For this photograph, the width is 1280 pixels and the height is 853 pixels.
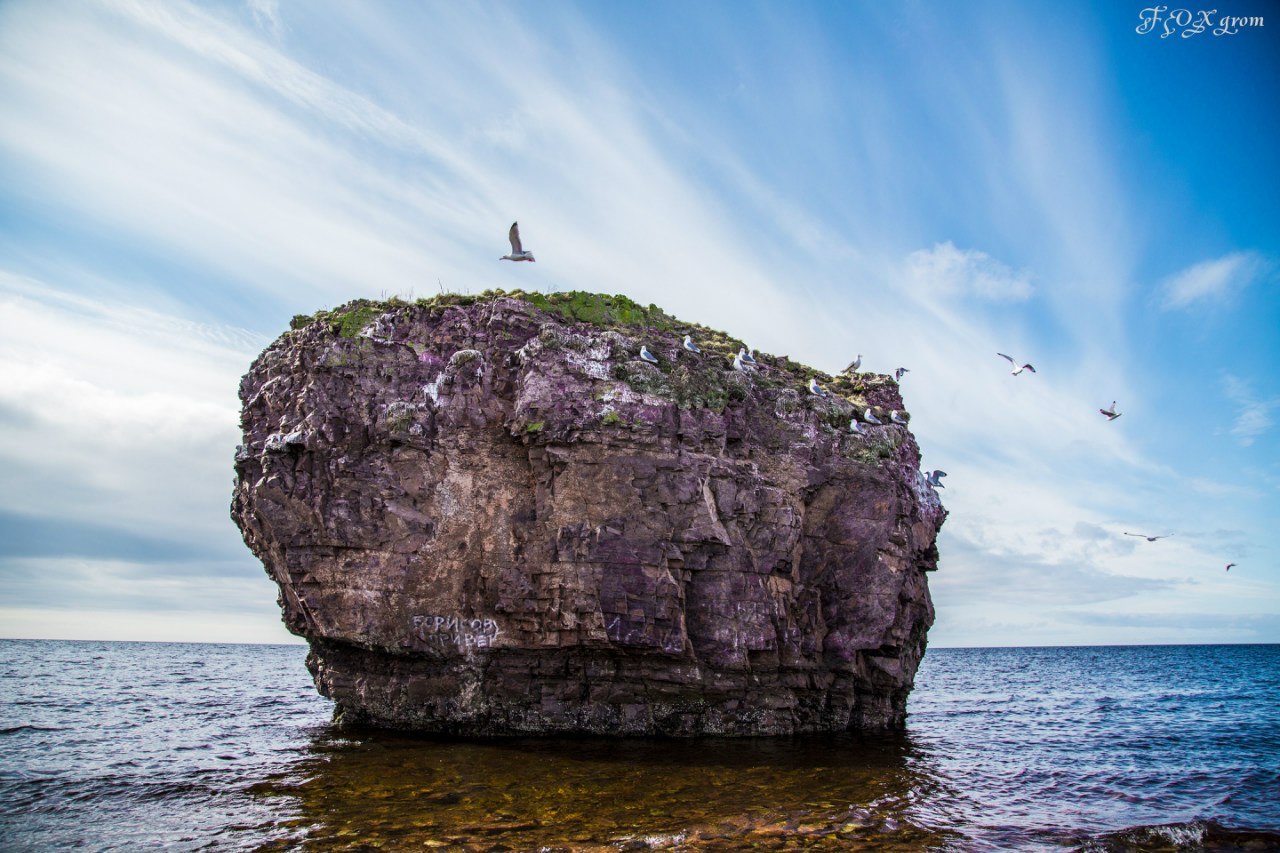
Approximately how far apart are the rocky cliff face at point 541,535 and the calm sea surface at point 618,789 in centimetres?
135

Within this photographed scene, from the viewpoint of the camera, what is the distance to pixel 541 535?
1756cm

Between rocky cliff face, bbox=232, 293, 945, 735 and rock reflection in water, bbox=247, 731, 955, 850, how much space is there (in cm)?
152

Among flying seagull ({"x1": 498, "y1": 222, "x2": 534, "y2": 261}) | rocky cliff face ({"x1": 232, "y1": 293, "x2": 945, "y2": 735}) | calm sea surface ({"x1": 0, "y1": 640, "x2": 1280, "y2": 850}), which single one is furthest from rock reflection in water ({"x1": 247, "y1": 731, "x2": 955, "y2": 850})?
flying seagull ({"x1": 498, "y1": 222, "x2": 534, "y2": 261})

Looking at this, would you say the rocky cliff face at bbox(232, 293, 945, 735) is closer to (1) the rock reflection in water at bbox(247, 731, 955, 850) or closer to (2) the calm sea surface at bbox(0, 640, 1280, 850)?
(2) the calm sea surface at bbox(0, 640, 1280, 850)

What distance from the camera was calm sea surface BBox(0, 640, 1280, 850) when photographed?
11.2 m

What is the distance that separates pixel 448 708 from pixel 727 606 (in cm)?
768

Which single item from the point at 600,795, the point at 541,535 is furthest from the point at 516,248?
the point at 600,795

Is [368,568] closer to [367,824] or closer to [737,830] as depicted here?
[367,824]

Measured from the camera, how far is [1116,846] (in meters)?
11.4

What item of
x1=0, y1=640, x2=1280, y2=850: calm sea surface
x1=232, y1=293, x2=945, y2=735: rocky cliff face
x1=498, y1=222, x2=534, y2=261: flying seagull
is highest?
x1=498, y1=222, x2=534, y2=261: flying seagull

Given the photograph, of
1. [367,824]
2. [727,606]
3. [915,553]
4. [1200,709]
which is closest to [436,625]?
[367,824]

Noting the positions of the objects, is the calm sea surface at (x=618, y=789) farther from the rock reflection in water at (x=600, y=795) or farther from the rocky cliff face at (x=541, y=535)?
the rocky cliff face at (x=541, y=535)

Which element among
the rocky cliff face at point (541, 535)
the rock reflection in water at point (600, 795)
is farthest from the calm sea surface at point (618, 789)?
the rocky cliff face at point (541, 535)

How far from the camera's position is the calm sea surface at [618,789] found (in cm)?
1118
